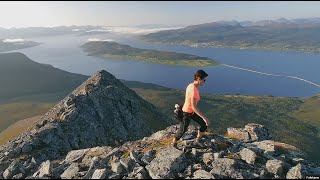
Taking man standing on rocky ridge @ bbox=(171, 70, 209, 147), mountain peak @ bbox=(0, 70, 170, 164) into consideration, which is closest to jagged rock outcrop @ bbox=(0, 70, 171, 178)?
mountain peak @ bbox=(0, 70, 170, 164)

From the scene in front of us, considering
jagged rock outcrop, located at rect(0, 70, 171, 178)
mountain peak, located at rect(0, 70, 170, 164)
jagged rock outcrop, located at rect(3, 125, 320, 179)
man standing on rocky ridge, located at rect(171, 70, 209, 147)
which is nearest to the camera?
jagged rock outcrop, located at rect(3, 125, 320, 179)

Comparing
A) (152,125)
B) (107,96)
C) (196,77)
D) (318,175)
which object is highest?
(196,77)

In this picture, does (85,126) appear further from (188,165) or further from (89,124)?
(188,165)

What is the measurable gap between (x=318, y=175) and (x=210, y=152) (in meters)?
6.62

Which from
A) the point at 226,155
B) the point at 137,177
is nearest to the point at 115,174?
the point at 137,177

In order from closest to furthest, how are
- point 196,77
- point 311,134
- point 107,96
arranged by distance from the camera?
point 196,77
point 107,96
point 311,134

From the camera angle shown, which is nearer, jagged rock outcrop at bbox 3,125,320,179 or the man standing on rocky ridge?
jagged rock outcrop at bbox 3,125,320,179

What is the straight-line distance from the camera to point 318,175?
883 inches

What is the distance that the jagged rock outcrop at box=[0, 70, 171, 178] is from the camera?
40.4 m

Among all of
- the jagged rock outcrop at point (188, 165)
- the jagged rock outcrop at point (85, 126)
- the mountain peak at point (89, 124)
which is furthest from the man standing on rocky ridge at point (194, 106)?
the mountain peak at point (89, 124)

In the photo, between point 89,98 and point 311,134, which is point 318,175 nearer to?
point 89,98

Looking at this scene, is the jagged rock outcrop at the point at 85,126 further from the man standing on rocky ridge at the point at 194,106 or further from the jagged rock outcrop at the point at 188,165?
the man standing on rocky ridge at the point at 194,106

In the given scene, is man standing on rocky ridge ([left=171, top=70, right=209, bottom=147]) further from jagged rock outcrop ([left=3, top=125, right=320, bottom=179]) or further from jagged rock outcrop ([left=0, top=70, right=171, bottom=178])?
jagged rock outcrop ([left=0, top=70, right=171, bottom=178])

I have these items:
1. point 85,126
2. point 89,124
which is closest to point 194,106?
point 85,126
